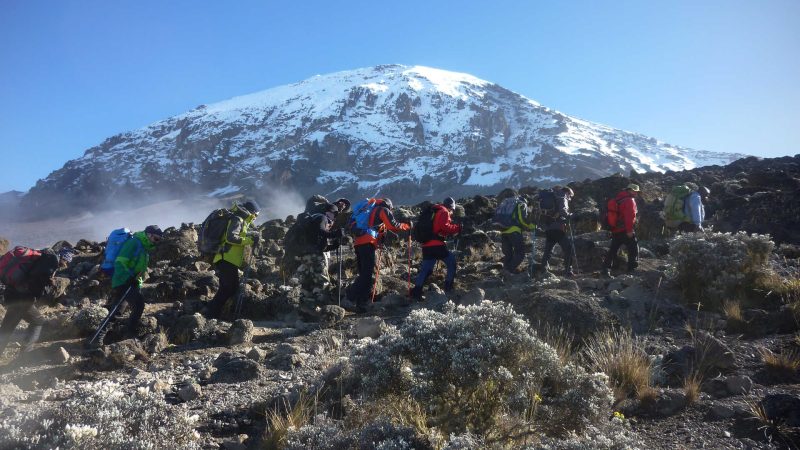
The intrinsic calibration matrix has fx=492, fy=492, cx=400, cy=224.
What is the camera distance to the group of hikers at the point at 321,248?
6090 millimetres

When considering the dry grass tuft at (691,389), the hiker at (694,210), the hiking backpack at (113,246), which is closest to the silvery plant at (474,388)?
the dry grass tuft at (691,389)

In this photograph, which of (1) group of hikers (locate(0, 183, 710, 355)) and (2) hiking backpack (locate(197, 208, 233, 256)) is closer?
(1) group of hikers (locate(0, 183, 710, 355))

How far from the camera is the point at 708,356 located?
4.73m

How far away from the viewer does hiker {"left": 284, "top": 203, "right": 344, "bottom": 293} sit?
8203 mm

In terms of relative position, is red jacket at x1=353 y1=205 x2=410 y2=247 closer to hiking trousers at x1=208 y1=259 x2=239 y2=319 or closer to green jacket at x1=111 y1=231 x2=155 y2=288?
hiking trousers at x1=208 y1=259 x2=239 y2=319

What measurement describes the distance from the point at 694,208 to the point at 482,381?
8569 millimetres

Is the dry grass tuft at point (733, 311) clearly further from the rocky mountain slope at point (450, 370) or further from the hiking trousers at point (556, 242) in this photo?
the hiking trousers at point (556, 242)

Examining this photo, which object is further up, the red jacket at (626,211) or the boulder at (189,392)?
the red jacket at (626,211)

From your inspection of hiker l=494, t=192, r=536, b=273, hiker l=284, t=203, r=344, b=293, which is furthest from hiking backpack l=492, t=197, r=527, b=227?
Answer: hiker l=284, t=203, r=344, b=293

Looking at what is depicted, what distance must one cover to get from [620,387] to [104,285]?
9405 mm

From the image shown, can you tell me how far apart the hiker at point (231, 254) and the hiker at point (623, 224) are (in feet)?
20.5

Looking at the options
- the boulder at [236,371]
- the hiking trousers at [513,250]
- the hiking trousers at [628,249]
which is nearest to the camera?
the boulder at [236,371]

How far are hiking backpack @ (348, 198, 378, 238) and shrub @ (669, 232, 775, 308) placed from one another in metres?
4.95

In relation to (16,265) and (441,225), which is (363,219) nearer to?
(441,225)
